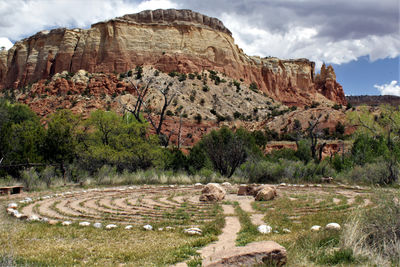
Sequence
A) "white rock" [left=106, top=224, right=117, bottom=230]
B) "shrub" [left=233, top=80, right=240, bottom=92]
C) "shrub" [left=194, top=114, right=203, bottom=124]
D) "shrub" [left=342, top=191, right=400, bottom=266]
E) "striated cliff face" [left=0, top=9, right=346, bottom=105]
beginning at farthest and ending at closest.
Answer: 1. "shrub" [left=233, top=80, right=240, bottom=92]
2. "striated cliff face" [left=0, top=9, right=346, bottom=105]
3. "shrub" [left=194, top=114, right=203, bottom=124]
4. "white rock" [left=106, top=224, right=117, bottom=230]
5. "shrub" [left=342, top=191, right=400, bottom=266]

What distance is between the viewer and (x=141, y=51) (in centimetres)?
6956

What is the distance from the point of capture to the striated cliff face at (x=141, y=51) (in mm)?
69125

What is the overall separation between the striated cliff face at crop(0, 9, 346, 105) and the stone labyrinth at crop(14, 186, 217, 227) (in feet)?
184

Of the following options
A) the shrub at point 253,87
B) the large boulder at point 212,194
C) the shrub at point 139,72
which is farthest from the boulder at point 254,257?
the shrub at point 253,87

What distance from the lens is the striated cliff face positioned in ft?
227

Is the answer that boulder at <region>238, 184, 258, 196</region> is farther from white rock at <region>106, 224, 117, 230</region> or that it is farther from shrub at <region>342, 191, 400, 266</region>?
shrub at <region>342, 191, 400, 266</region>

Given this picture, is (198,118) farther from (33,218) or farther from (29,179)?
(33,218)

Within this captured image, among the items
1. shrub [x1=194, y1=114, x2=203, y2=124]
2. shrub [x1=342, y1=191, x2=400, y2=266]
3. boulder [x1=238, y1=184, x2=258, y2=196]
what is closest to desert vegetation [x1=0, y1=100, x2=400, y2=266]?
shrub [x1=342, y1=191, x2=400, y2=266]

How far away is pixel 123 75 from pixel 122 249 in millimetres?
60714

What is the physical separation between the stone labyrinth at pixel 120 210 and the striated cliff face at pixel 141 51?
5598 centimetres

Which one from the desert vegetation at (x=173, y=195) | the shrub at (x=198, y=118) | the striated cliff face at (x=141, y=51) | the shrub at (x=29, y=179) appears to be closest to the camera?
the desert vegetation at (x=173, y=195)

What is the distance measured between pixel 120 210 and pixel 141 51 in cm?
6256

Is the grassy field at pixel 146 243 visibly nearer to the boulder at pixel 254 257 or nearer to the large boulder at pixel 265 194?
the boulder at pixel 254 257

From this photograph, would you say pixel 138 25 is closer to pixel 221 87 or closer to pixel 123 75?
pixel 123 75
